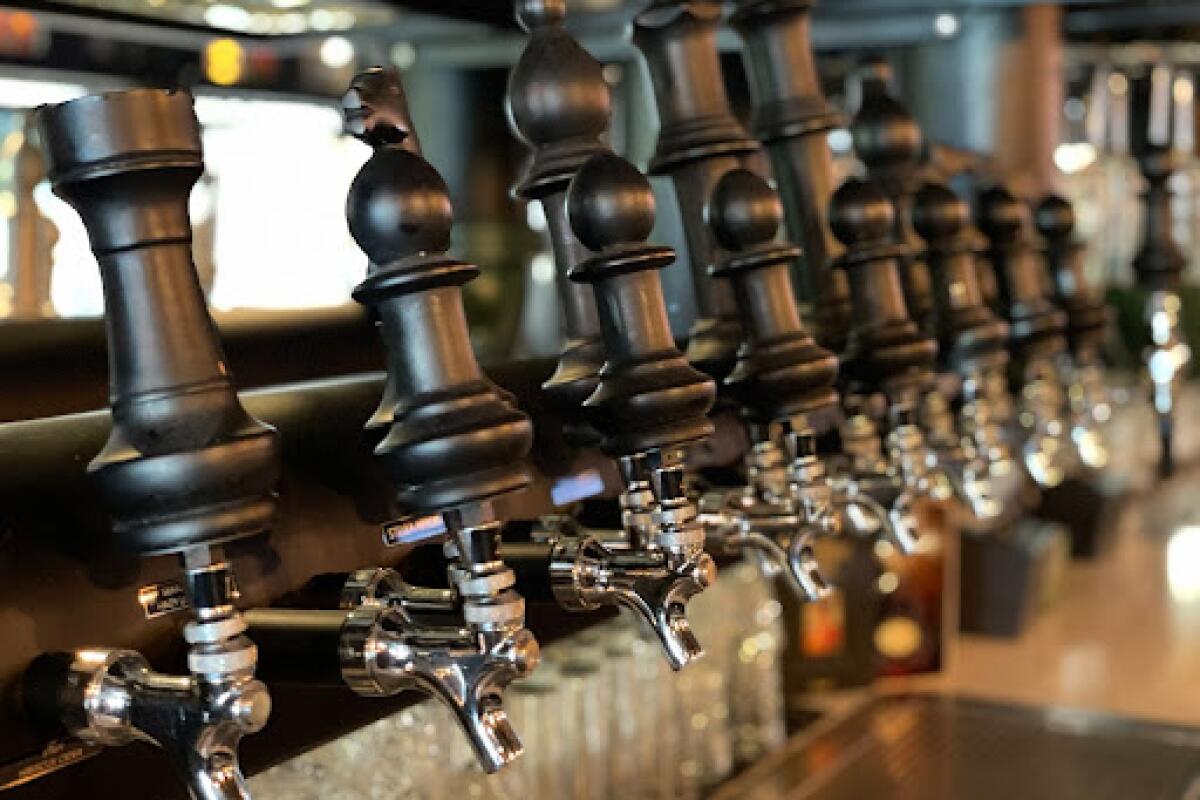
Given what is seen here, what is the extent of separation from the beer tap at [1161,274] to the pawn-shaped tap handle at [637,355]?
3.48 feet

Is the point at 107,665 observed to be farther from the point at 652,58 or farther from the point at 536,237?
the point at 536,237

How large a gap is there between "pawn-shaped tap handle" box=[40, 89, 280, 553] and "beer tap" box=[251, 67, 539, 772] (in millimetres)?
76

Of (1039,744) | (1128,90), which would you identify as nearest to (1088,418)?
(1039,744)

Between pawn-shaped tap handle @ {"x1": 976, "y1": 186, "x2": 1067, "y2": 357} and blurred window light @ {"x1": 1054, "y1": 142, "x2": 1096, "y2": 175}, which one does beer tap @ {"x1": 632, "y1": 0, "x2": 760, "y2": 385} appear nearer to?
pawn-shaped tap handle @ {"x1": 976, "y1": 186, "x2": 1067, "y2": 357}

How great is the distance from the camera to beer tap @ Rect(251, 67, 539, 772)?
1.86ft

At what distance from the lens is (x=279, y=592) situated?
2.20 ft

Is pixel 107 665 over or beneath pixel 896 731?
over

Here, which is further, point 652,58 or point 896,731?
point 896,731

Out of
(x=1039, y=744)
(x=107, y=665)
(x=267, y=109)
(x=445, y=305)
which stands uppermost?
(x=267, y=109)

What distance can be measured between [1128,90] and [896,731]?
1393 mm

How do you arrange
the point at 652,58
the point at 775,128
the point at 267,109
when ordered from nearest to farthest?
the point at 652,58 → the point at 775,128 → the point at 267,109

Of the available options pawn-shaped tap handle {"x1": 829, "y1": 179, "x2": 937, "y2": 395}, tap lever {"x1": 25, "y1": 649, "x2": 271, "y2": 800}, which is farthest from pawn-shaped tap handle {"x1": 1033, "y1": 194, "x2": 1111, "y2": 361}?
tap lever {"x1": 25, "y1": 649, "x2": 271, "y2": 800}

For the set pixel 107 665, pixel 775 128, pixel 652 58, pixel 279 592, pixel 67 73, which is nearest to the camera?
pixel 107 665

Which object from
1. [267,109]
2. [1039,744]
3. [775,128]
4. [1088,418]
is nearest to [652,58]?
[775,128]
